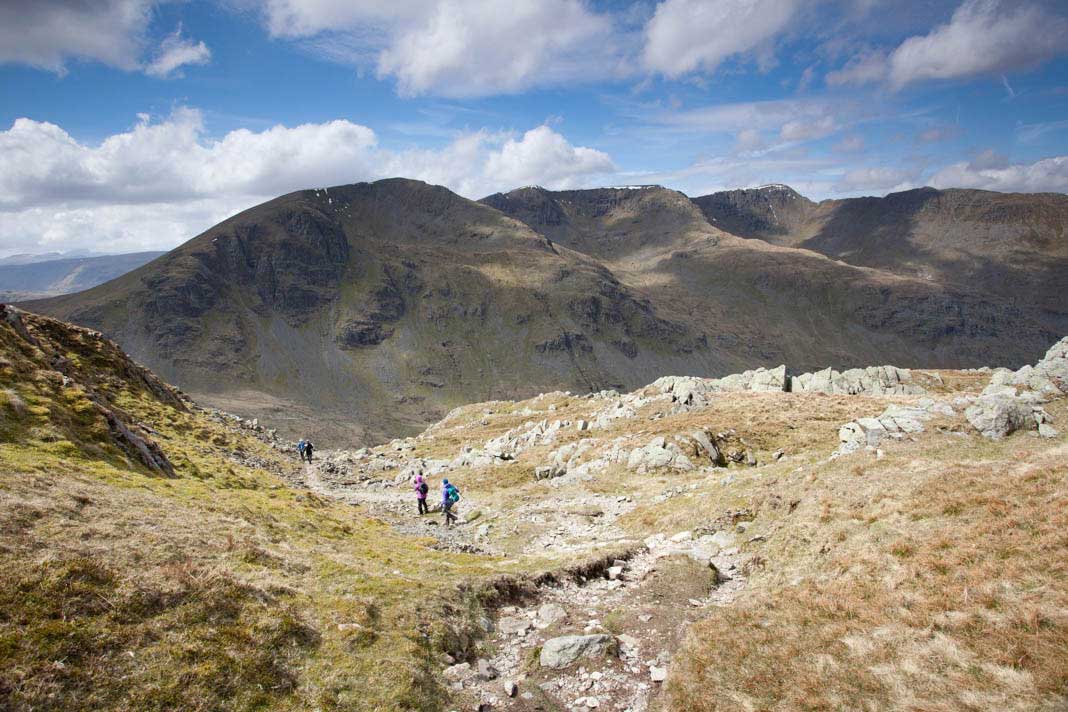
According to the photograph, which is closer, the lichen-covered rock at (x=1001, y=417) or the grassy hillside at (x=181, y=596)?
the grassy hillside at (x=181, y=596)

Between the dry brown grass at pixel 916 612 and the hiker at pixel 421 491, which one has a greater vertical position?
the dry brown grass at pixel 916 612

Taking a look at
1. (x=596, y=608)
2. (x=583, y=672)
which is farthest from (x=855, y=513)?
(x=583, y=672)

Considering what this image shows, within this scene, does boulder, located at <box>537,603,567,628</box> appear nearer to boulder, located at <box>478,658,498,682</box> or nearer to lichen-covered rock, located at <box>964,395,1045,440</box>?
boulder, located at <box>478,658,498,682</box>

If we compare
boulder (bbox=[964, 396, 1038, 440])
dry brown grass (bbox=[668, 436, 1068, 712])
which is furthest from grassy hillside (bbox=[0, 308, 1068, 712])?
boulder (bbox=[964, 396, 1038, 440])

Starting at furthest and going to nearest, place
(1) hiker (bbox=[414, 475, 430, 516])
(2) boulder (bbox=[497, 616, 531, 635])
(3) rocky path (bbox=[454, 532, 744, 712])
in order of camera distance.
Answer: (1) hiker (bbox=[414, 475, 430, 516]), (2) boulder (bbox=[497, 616, 531, 635]), (3) rocky path (bbox=[454, 532, 744, 712])

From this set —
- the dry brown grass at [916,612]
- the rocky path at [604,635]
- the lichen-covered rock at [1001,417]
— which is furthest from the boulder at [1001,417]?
the rocky path at [604,635]

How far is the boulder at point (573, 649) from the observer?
497 inches

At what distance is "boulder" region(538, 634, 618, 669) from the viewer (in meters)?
12.6

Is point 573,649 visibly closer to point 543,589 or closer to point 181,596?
point 543,589

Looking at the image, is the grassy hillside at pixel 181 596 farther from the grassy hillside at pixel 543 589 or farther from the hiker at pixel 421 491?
the hiker at pixel 421 491

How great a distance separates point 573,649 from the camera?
12.8 meters

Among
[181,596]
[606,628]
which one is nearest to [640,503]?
[606,628]

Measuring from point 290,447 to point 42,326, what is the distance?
1335 inches

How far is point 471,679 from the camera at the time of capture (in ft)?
39.5
